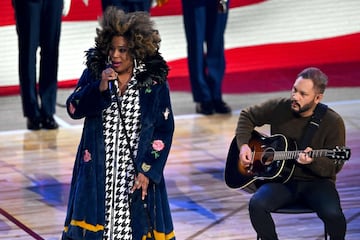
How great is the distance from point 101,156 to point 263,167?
3.62 feet

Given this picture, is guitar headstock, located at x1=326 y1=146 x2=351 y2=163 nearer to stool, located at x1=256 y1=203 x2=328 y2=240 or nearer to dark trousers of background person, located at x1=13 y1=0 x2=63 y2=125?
stool, located at x1=256 y1=203 x2=328 y2=240

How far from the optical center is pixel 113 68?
5.78 meters

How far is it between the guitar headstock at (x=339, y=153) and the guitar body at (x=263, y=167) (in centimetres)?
26

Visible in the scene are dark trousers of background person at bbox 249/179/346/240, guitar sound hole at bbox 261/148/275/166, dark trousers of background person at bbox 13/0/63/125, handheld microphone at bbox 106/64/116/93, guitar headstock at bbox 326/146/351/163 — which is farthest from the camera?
dark trousers of background person at bbox 13/0/63/125

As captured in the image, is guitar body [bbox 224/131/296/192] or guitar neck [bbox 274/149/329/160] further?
guitar body [bbox 224/131/296/192]

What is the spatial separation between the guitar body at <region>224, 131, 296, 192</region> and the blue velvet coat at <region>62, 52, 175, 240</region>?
0.79 m

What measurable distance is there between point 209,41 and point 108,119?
190 inches

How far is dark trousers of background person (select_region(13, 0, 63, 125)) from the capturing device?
9.81m

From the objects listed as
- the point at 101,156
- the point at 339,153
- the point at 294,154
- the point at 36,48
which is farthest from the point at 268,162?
the point at 36,48

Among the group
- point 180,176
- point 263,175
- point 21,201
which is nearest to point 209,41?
point 180,176

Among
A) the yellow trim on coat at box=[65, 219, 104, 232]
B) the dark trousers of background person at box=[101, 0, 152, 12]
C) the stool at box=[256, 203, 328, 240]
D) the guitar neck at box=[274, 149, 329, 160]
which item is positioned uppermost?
the guitar neck at box=[274, 149, 329, 160]

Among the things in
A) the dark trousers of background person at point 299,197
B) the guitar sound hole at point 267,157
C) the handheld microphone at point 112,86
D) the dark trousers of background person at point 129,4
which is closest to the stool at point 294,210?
the dark trousers of background person at point 299,197

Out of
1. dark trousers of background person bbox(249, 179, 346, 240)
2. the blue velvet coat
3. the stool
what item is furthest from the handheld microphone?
the stool

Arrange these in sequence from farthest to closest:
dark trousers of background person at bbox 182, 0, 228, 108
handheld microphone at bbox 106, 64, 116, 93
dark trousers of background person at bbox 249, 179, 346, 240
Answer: dark trousers of background person at bbox 182, 0, 228, 108
dark trousers of background person at bbox 249, 179, 346, 240
handheld microphone at bbox 106, 64, 116, 93
